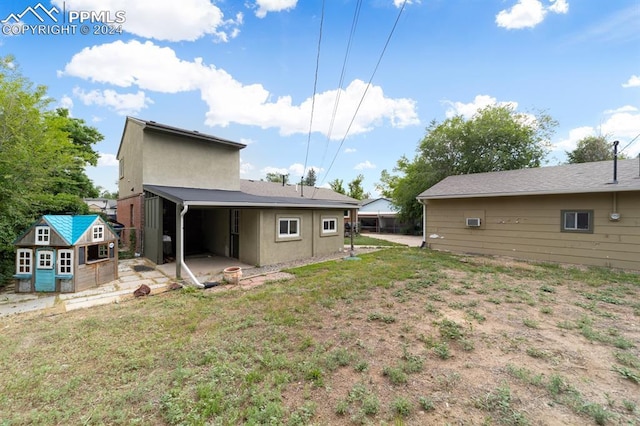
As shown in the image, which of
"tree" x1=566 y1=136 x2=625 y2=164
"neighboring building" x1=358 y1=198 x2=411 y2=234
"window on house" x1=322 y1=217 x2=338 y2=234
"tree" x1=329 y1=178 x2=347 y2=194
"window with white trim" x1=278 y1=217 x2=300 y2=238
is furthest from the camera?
"tree" x1=329 y1=178 x2=347 y2=194

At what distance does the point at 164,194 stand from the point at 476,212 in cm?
1128

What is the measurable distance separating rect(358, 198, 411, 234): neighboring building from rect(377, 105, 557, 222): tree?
310cm

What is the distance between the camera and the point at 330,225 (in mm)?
10930

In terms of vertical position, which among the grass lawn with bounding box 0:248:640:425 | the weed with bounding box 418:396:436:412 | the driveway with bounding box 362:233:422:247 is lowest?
the driveway with bounding box 362:233:422:247

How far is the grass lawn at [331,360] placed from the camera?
7.20 feet

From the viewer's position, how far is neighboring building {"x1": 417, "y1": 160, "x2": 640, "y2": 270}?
24.6 feet

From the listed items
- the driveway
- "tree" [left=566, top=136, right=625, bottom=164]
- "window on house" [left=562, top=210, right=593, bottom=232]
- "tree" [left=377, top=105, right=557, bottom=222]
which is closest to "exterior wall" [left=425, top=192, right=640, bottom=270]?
"window on house" [left=562, top=210, right=593, bottom=232]

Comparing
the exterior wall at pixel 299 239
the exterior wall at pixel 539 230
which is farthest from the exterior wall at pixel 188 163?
the exterior wall at pixel 539 230

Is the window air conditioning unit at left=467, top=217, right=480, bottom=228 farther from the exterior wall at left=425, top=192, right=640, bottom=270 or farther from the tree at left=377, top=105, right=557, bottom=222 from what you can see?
the tree at left=377, top=105, right=557, bottom=222

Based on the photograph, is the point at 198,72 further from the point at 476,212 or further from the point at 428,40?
the point at 476,212

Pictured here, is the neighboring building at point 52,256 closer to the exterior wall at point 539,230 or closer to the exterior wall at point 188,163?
the exterior wall at point 188,163

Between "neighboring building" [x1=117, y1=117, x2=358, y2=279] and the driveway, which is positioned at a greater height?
"neighboring building" [x1=117, y1=117, x2=358, y2=279]

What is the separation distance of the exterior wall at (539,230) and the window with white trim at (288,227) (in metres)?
6.39

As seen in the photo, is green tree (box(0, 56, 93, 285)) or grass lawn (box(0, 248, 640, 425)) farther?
green tree (box(0, 56, 93, 285))
